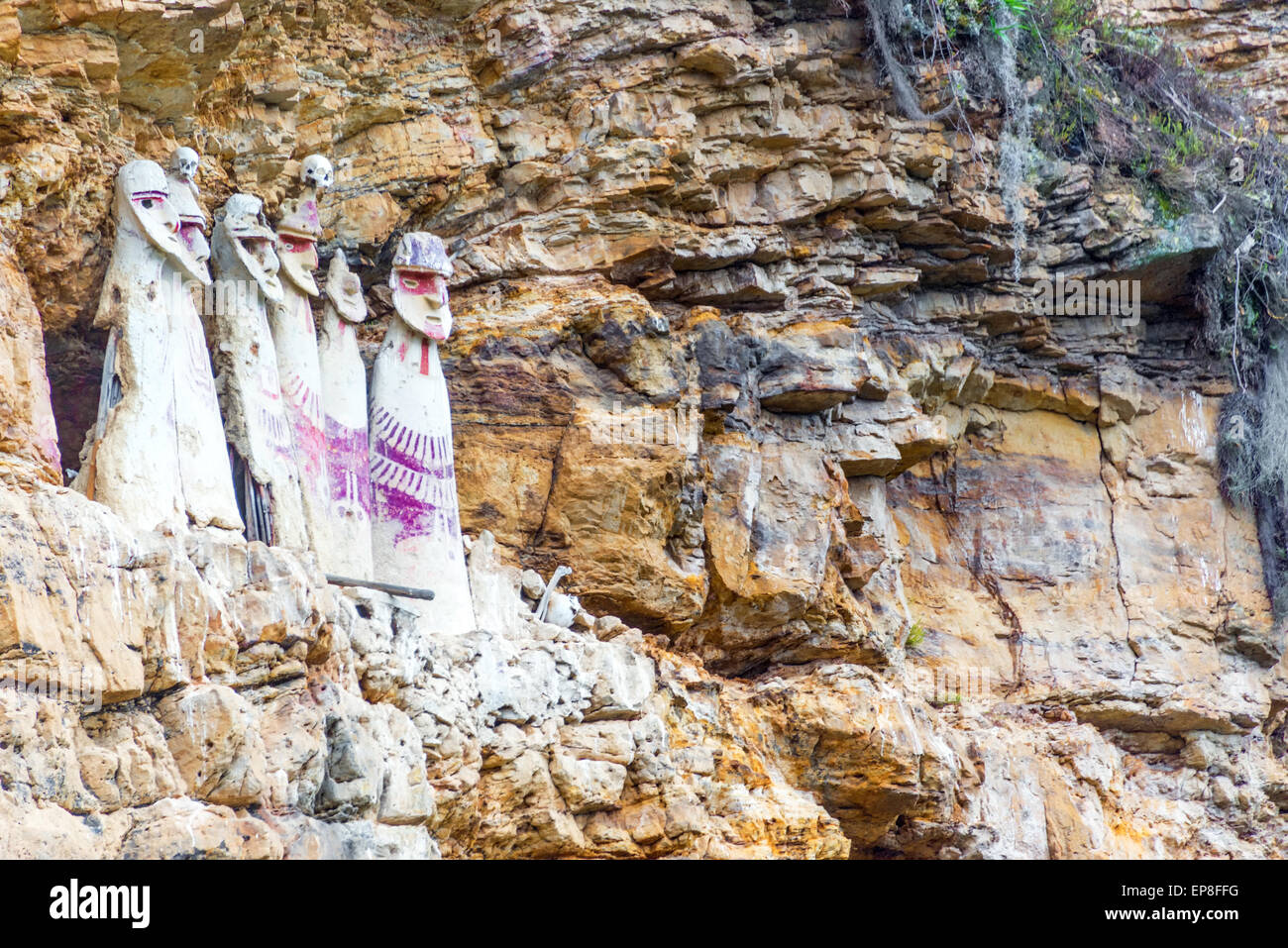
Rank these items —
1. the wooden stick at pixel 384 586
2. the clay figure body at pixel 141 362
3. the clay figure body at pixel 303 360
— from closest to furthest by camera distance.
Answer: the clay figure body at pixel 141 362 < the wooden stick at pixel 384 586 < the clay figure body at pixel 303 360

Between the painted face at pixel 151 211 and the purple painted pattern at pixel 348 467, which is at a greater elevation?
the painted face at pixel 151 211

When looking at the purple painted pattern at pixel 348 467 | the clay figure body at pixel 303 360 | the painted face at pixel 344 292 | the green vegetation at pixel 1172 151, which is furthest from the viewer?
the green vegetation at pixel 1172 151

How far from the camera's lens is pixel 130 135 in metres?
7.62

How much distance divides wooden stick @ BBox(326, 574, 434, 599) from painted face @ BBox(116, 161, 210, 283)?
1330 millimetres

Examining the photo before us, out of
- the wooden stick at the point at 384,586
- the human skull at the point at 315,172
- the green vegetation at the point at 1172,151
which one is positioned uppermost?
the green vegetation at the point at 1172,151

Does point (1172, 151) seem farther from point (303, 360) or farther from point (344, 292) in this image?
point (303, 360)

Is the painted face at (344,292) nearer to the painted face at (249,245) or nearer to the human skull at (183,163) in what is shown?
the painted face at (249,245)

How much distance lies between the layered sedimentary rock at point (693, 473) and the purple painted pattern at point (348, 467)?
2.20 ft

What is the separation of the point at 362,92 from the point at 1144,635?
5.85 metres

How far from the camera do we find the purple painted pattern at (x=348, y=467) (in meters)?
7.55

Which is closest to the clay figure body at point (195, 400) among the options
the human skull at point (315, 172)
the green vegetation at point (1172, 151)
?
the human skull at point (315, 172)

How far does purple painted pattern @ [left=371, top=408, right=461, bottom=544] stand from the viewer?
7801 millimetres

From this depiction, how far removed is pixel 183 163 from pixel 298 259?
2.59 feet

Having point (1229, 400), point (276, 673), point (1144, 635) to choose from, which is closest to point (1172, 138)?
point (1229, 400)
